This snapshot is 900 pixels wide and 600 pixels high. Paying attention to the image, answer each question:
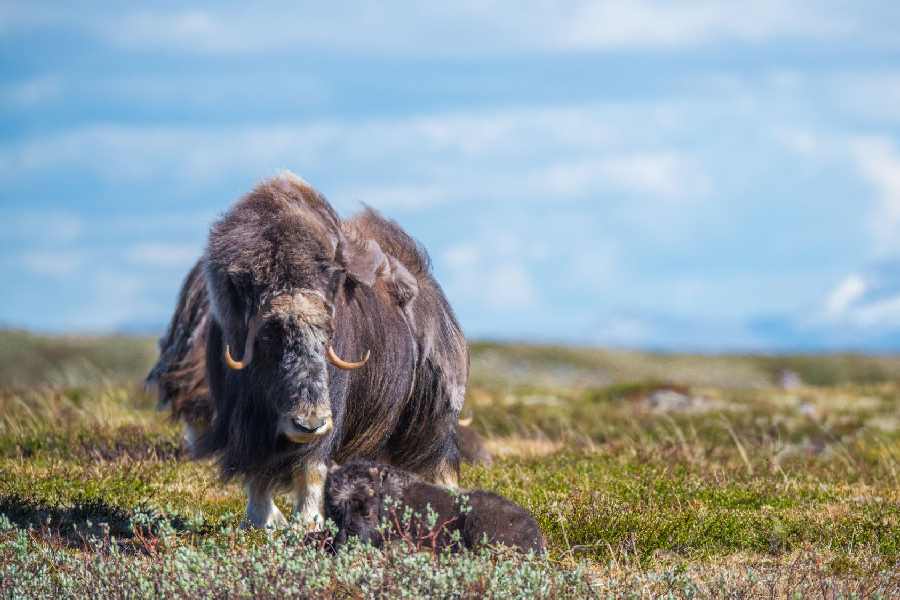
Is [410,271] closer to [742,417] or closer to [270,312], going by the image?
[270,312]

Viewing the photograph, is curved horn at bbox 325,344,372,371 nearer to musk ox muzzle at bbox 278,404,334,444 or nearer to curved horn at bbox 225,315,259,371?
musk ox muzzle at bbox 278,404,334,444

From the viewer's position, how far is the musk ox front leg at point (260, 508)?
7.07 metres

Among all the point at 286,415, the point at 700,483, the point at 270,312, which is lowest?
the point at 700,483

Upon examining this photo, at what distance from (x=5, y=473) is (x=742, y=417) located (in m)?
9.25

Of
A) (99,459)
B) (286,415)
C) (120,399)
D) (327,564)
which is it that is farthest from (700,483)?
(120,399)

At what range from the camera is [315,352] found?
20.9 feet

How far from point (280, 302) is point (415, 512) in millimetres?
1303

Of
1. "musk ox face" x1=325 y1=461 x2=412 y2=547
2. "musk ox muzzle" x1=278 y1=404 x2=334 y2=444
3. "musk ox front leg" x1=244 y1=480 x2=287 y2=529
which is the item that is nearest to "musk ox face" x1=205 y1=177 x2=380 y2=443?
"musk ox muzzle" x1=278 y1=404 x2=334 y2=444

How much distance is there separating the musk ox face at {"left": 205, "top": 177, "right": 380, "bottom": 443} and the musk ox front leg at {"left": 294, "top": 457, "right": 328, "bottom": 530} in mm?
308

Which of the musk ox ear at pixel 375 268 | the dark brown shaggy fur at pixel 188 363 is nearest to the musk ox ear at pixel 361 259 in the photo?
the musk ox ear at pixel 375 268

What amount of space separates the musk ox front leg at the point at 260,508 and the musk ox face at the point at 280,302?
59cm

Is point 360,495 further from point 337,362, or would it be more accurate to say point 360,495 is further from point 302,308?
point 302,308

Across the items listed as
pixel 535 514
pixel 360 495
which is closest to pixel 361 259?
pixel 360 495

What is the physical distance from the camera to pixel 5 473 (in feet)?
28.6
